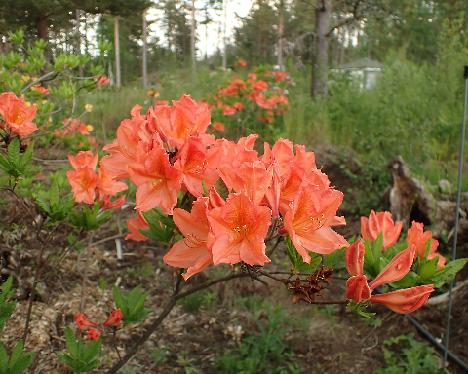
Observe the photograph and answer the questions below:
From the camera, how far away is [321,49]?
662cm

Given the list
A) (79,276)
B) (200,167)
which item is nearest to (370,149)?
(79,276)

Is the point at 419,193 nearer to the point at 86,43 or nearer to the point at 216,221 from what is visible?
the point at 86,43

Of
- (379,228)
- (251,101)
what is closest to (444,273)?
(379,228)

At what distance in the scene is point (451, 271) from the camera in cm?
105

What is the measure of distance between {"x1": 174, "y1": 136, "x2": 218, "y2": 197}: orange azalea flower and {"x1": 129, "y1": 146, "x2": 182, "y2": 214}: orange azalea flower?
0.06 feet

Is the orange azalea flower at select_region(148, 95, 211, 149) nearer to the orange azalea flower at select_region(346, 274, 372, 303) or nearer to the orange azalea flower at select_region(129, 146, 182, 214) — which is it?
the orange azalea flower at select_region(129, 146, 182, 214)

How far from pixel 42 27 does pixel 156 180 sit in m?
1.27

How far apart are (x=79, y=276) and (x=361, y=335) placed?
1.58m

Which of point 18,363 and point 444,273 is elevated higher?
point 444,273

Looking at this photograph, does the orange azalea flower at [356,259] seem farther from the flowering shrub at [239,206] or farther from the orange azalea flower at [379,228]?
the orange azalea flower at [379,228]

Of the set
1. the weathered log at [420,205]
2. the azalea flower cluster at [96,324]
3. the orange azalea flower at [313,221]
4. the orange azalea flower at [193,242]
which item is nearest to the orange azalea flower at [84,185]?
the azalea flower cluster at [96,324]

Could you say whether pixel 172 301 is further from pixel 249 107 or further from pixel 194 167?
pixel 249 107

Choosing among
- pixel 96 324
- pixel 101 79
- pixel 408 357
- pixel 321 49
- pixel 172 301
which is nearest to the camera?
pixel 172 301

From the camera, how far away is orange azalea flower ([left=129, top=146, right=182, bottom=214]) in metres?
0.81
